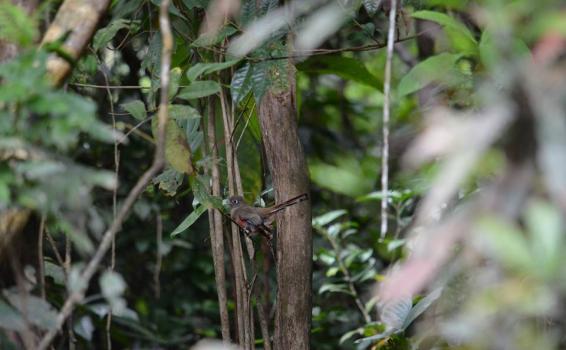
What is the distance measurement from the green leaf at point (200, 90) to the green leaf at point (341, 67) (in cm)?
91

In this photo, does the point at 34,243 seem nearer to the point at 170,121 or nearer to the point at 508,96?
the point at 170,121

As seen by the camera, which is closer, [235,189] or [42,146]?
[42,146]

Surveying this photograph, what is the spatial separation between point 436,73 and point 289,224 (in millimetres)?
499

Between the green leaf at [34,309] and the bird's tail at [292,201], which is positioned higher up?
the bird's tail at [292,201]

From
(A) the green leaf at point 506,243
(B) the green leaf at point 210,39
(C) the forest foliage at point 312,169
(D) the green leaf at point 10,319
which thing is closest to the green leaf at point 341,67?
(C) the forest foliage at point 312,169

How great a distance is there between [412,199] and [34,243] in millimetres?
2202

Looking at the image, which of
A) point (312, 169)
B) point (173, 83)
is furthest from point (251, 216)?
point (312, 169)

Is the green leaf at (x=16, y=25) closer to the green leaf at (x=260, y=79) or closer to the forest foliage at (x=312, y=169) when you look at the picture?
the forest foliage at (x=312, y=169)

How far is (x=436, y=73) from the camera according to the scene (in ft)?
6.13

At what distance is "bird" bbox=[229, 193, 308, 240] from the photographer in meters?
1.90

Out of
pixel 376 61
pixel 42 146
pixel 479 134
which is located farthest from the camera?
pixel 376 61

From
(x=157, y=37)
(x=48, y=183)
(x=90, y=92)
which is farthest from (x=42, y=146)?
(x=90, y=92)

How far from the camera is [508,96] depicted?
0.84 meters

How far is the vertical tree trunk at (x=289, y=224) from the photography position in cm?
181
